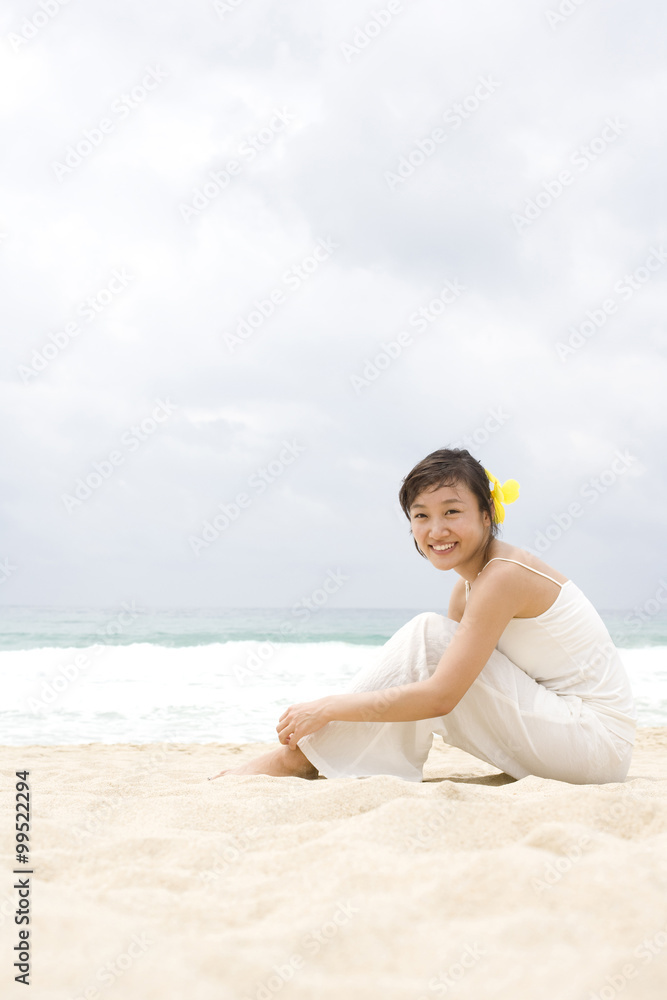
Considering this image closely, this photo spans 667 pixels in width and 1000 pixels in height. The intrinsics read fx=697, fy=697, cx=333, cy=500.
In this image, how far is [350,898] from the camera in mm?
1341

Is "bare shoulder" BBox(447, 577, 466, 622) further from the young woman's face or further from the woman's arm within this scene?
the woman's arm

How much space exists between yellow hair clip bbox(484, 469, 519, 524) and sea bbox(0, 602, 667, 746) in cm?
113

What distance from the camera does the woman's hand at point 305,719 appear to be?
8.48 feet

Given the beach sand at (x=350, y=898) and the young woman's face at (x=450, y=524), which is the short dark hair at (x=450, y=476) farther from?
the beach sand at (x=350, y=898)

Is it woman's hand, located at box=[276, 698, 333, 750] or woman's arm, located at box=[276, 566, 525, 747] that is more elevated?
woman's arm, located at box=[276, 566, 525, 747]

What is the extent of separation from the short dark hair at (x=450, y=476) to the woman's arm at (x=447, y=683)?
0.33 meters

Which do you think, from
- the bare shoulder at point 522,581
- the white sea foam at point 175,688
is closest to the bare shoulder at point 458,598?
the bare shoulder at point 522,581

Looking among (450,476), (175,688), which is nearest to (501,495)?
(450,476)

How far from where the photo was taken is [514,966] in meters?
1.11

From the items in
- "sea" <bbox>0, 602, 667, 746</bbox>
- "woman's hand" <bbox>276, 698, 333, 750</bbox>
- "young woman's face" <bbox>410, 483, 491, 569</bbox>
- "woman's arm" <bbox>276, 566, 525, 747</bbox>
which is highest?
"young woman's face" <bbox>410, 483, 491, 569</bbox>

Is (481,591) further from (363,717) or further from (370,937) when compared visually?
(370,937)

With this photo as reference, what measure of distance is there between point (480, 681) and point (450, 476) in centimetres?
79

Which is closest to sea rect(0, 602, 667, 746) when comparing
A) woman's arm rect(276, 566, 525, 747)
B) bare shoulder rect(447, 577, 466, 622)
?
bare shoulder rect(447, 577, 466, 622)

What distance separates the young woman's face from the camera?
108 inches
